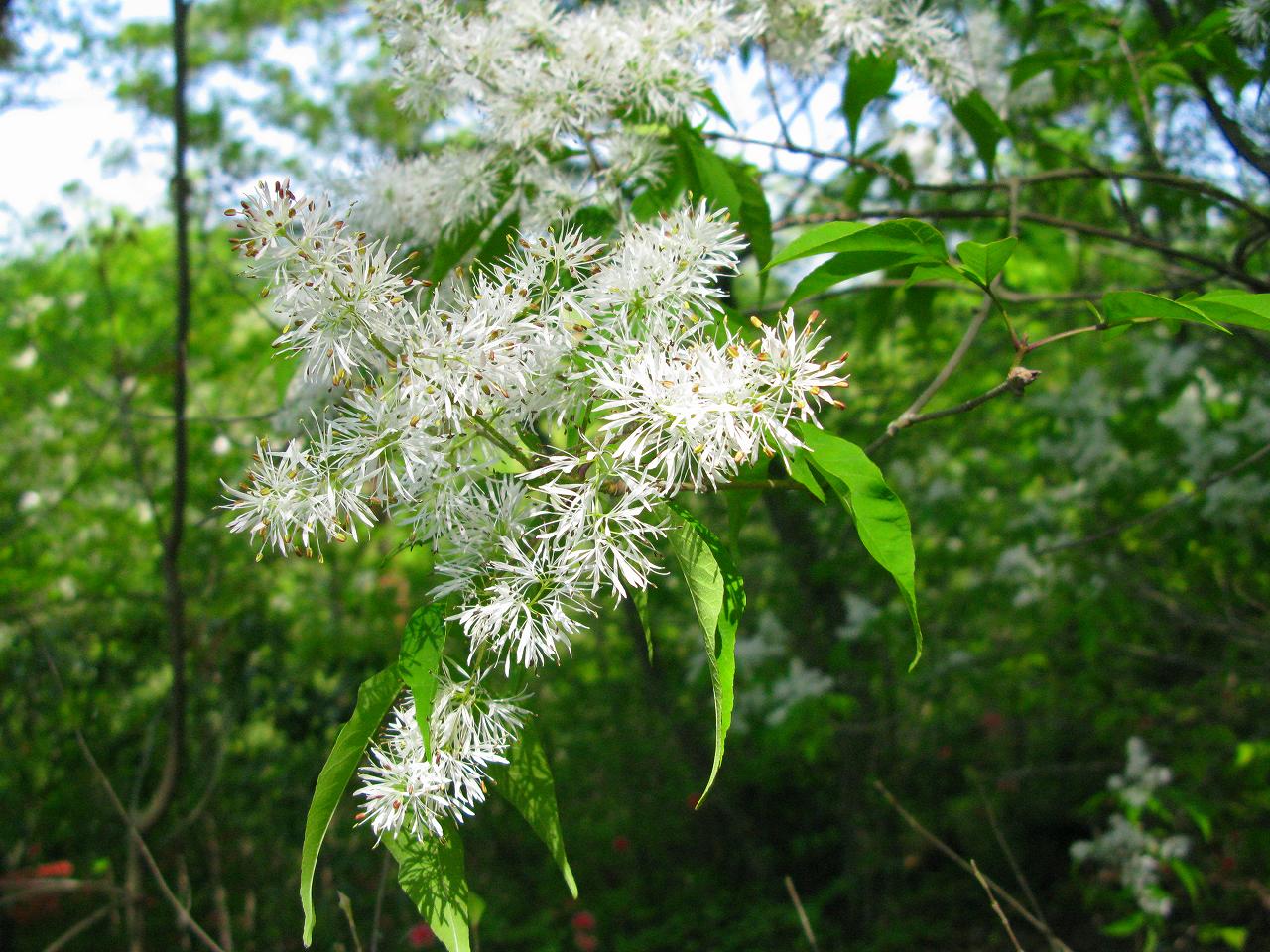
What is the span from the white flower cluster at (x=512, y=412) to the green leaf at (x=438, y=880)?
0.16ft

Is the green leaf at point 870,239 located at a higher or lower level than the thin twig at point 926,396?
higher

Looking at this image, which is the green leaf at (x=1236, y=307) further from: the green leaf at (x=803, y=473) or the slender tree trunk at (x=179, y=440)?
the slender tree trunk at (x=179, y=440)

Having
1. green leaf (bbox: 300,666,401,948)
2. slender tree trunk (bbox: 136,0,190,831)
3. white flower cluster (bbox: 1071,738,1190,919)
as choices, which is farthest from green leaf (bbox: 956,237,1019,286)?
white flower cluster (bbox: 1071,738,1190,919)

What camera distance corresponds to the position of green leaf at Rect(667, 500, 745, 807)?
Result: 888 mm

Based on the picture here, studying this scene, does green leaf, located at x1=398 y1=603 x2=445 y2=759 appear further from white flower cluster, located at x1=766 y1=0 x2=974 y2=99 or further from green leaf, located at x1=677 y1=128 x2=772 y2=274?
white flower cluster, located at x1=766 y1=0 x2=974 y2=99

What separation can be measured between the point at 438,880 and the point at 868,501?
22.5 inches

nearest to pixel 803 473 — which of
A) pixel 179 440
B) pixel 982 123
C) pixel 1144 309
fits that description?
pixel 1144 309

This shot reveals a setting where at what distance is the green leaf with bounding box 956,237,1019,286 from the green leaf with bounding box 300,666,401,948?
716mm

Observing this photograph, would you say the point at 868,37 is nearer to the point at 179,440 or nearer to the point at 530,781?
the point at 530,781

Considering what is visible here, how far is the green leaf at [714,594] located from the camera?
89 centimetres

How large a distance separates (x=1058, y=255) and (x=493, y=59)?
6.36ft

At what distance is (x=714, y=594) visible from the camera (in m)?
0.92

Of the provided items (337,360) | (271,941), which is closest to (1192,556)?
(337,360)

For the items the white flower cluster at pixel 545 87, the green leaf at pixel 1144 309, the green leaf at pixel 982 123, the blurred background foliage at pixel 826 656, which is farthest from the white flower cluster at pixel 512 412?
the blurred background foliage at pixel 826 656
